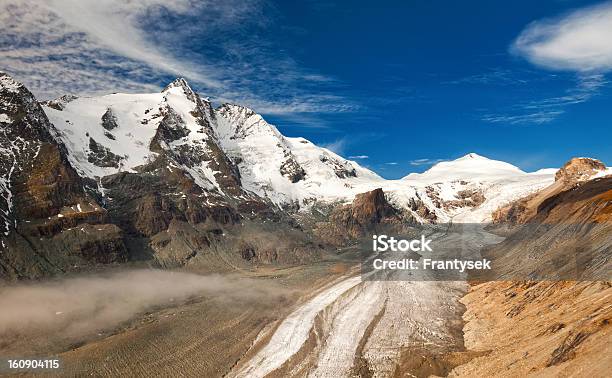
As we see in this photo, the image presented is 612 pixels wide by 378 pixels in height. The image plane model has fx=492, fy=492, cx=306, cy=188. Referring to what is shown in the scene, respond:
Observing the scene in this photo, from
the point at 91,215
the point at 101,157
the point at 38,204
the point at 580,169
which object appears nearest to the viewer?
the point at 38,204

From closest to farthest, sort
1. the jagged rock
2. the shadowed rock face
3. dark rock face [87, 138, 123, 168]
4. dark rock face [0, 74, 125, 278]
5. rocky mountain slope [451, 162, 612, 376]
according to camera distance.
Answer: rocky mountain slope [451, 162, 612, 376], dark rock face [0, 74, 125, 278], the shadowed rock face, the jagged rock, dark rock face [87, 138, 123, 168]

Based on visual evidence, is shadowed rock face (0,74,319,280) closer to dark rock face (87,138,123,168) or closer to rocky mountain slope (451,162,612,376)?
dark rock face (87,138,123,168)

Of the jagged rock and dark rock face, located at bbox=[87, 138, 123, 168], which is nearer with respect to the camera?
the jagged rock

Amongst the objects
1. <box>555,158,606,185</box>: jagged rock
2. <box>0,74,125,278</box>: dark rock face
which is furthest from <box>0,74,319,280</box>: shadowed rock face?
<box>555,158,606,185</box>: jagged rock

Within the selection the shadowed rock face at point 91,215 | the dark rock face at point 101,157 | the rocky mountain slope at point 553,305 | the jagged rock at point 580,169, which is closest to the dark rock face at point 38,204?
the shadowed rock face at point 91,215

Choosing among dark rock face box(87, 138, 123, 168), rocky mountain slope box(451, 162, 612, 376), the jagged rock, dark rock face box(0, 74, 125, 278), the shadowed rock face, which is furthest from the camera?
dark rock face box(87, 138, 123, 168)

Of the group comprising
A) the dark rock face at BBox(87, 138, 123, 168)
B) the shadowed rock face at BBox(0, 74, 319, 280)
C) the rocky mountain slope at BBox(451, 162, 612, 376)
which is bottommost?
the rocky mountain slope at BBox(451, 162, 612, 376)

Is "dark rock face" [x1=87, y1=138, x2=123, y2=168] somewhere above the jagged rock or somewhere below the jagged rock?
above

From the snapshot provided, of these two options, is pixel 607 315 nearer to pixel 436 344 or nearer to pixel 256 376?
pixel 436 344

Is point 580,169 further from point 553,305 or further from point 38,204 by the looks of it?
point 38,204

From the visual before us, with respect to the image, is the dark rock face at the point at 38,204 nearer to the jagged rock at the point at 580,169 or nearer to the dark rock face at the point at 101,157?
the dark rock face at the point at 101,157

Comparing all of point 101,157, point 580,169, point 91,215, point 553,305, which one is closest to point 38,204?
point 91,215

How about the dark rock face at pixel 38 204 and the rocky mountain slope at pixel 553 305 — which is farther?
the dark rock face at pixel 38 204

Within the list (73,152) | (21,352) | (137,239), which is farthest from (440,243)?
(21,352)
